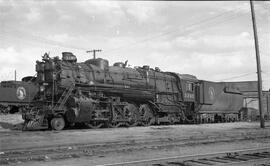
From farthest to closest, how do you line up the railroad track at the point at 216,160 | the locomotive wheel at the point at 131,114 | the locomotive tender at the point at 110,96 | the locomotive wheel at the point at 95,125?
the locomotive wheel at the point at 131,114 → the locomotive wheel at the point at 95,125 → the locomotive tender at the point at 110,96 → the railroad track at the point at 216,160

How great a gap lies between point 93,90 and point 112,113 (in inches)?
66.6

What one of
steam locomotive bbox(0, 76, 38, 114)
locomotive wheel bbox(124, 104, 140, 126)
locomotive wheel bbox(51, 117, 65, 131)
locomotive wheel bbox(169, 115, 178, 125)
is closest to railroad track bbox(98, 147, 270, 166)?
locomotive wheel bbox(51, 117, 65, 131)

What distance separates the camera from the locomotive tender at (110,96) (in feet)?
59.4

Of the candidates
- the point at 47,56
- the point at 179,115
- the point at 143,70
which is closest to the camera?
the point at 47,56

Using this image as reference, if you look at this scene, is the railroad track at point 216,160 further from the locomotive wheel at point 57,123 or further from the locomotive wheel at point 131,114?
the locomotive wheel at point 131,114

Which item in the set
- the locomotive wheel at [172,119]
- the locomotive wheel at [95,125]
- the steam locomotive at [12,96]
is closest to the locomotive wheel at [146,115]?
the locomotive wheel at [172,119]

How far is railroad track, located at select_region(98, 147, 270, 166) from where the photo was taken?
27.9 ft

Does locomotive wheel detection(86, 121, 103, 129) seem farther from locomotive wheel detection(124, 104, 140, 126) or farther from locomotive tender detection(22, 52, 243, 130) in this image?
locomotive wheel detection(124, 104, 140, 126)

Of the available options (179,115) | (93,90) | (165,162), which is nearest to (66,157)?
(165,162)

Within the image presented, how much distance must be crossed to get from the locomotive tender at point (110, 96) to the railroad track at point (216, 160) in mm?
9570

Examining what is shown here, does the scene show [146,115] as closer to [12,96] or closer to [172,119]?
[172,119]

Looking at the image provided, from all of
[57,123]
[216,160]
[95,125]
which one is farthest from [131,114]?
[216,160]

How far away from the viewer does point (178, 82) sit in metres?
26.5

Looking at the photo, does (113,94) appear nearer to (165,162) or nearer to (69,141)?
(69,141)
